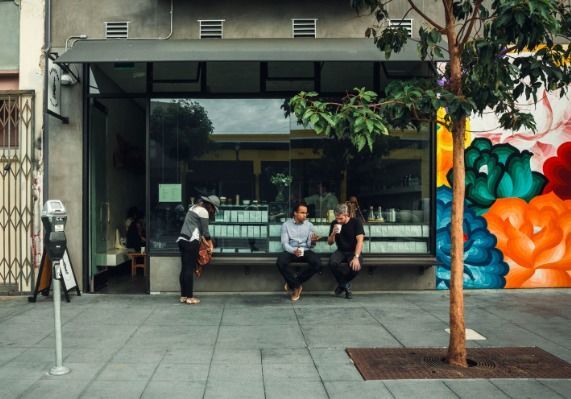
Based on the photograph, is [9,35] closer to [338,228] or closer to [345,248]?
[338,228]

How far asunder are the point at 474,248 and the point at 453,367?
436cm

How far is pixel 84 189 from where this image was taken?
9477 millimetres

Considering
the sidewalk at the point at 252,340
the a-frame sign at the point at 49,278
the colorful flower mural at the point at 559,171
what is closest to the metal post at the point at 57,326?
the sidewalk at the point at 252,340

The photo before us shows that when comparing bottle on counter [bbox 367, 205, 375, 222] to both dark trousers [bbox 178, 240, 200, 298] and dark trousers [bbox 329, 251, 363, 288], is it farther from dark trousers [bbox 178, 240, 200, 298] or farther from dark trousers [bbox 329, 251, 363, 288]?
dark trousers [bbox 178, 240, 200, 298]

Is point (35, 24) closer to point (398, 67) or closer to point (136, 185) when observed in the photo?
point (136, 185)

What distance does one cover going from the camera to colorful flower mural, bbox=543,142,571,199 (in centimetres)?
962

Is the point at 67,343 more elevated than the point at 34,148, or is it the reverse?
the point at 34,148

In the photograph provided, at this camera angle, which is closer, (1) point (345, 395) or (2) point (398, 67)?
(1) point (345, 395)

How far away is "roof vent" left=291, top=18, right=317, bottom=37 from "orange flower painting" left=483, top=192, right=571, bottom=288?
4389 millimetres

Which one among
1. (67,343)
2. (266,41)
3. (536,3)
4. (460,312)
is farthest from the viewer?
(266,41)

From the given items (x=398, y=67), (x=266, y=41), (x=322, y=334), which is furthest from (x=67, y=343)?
(x=398, y=67)

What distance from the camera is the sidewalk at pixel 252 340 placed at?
5.00m

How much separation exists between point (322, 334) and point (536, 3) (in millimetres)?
4408

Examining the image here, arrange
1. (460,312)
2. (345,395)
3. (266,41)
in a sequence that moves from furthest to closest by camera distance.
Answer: (266,41) < (460,312) < (345,395)
